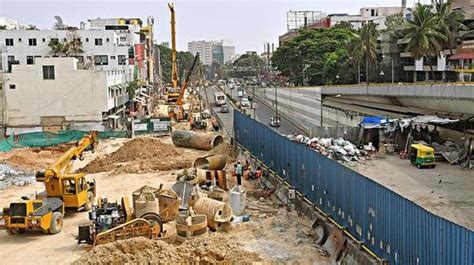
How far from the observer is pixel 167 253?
15.5 m

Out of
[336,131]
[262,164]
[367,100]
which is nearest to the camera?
[262,164]

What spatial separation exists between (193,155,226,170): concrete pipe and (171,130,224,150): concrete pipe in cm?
861

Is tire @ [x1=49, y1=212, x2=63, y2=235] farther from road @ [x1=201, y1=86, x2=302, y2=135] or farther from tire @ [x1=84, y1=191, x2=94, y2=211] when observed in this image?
road @ [x1=201, y1=86, x2=302, y2=135]

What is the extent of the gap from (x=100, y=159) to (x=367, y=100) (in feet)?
93.0

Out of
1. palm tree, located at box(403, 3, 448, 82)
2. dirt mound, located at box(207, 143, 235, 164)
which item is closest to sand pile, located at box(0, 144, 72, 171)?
dirt mound, located at box(207, 143, 235, 164)

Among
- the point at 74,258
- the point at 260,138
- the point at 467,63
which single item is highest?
the point at 467,63

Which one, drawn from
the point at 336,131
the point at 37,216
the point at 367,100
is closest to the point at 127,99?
the point at 367,100

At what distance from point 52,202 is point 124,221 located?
3382 mm

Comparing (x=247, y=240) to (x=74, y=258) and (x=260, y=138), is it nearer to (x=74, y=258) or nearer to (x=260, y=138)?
(x=74, y=258)

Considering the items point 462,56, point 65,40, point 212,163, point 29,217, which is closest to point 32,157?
point 212,163

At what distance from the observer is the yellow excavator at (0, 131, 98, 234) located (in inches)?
772

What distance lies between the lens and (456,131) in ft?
126

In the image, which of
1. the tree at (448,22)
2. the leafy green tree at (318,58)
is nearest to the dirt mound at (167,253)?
the tree at (448,22)

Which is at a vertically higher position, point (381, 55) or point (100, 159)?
point (381, 55)
